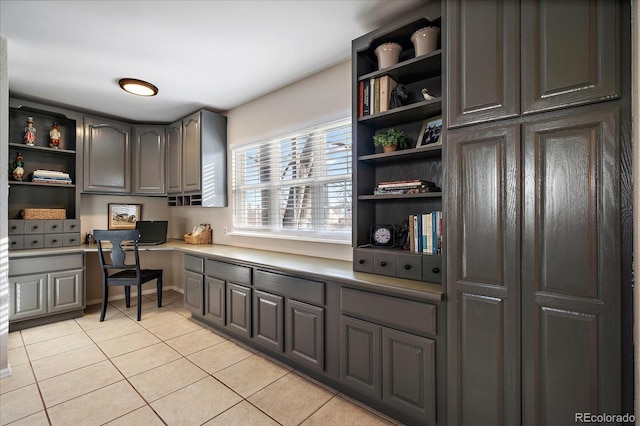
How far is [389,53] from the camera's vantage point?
203cm

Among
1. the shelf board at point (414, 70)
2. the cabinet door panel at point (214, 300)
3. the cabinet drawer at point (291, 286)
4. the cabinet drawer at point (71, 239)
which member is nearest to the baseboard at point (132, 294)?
the cabinet drawer at point (71, 239)

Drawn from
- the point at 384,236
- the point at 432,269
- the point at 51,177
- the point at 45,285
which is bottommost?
the point at 45,285

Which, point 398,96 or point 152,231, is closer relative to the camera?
point 398,96

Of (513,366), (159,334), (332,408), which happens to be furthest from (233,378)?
(513,366)

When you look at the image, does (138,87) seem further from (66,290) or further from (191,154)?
(66,290)

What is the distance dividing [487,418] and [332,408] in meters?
0.90

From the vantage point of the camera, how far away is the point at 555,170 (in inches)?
50.9

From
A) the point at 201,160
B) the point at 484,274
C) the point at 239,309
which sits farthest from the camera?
the point at 201,160

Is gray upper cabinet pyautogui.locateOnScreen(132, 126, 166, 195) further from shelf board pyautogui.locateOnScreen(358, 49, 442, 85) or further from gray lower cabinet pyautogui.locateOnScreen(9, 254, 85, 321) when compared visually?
shelf board pyautogui.locateOnScreen(358, 49, 442, 85)

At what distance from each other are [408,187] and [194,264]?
2.43 metres

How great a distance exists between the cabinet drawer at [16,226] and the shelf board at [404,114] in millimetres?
3784

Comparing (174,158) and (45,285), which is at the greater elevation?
(174,158)

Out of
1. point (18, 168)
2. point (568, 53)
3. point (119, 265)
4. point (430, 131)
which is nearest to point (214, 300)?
point (119, 265)

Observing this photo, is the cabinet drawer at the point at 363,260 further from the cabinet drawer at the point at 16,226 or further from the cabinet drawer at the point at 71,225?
the cabinet drawer at the point at 16,226
